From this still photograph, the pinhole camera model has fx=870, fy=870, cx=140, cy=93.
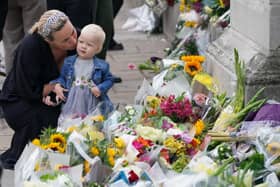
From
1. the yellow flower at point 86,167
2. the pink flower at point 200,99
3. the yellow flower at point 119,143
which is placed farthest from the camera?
the pink flower at point 200,99

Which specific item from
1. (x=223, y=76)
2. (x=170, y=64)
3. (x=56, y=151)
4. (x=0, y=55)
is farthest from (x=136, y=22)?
(x=56, y=151)

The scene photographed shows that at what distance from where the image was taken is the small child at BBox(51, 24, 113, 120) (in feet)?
18.7

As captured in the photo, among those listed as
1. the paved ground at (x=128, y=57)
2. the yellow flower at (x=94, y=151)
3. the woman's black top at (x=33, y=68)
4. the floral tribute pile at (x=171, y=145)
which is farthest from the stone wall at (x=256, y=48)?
the paved ground at (x=128, y=57)

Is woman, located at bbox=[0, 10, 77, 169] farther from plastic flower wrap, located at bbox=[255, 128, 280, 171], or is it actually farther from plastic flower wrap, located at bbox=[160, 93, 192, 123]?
plastic flower wrap, located at bbox=[255, 128, 280, 171]

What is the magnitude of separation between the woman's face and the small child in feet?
0.32

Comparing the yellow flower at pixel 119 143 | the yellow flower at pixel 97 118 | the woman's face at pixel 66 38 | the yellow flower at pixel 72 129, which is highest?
the woman's face at pixel 66 38

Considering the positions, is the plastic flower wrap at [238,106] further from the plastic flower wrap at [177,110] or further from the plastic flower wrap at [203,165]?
the plastic flower wrap at [203,165]

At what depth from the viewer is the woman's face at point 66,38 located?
577 centimetres

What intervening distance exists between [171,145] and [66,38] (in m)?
1.46

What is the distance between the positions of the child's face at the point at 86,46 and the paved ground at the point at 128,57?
1379mm

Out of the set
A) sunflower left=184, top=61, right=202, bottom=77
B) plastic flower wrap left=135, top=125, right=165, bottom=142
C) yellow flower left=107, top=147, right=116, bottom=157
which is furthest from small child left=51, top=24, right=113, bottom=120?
yellow flower left=107, top=147, right=116, bottom=157

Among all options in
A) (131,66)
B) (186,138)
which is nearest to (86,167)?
(186,138)

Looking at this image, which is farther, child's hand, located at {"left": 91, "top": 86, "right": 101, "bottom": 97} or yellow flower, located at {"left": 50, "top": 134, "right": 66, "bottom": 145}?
child's hand, located at {"left": 91, "top": 86, "right": 101, "bottom": 97}

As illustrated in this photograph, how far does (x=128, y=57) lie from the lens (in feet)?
32.1
